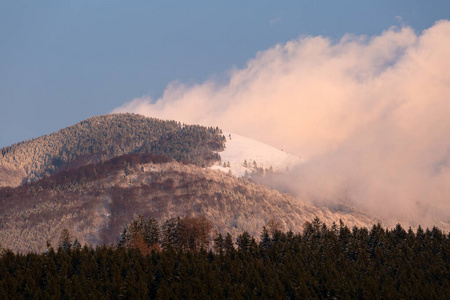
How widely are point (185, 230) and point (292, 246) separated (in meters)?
35.8

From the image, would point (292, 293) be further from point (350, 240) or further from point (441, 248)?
point (441, 248)

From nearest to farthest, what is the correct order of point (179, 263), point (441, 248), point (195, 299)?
point (195, 299), point (179, 263), point (441, 248)

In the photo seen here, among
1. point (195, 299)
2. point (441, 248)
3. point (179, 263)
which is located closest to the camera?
point (195, 299)

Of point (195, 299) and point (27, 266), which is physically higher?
point (27, 266)

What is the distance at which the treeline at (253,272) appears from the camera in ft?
347

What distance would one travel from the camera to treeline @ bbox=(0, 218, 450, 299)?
106m

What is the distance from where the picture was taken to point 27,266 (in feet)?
416

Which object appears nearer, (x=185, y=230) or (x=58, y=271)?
(x=58, y=271)

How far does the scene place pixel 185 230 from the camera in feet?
521

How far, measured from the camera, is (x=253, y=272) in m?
119

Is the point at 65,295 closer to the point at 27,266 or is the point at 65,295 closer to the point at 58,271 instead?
the point at 58,271

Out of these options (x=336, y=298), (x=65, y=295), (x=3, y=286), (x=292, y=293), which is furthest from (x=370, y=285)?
(x=3, y=286)

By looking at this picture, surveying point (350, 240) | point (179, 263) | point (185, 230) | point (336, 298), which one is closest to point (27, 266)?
point (179, 263)

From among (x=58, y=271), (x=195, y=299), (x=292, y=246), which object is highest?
(x=292, y=246)
